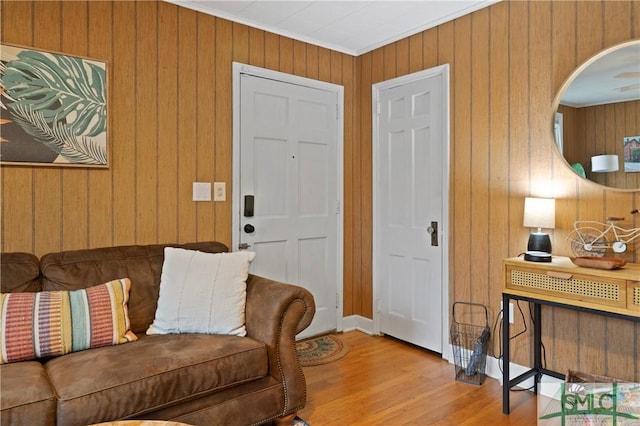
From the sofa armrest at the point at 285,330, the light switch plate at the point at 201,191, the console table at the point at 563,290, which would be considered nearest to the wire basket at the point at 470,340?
the console table at the point at 563,290

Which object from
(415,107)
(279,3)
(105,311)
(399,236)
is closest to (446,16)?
(415,107)

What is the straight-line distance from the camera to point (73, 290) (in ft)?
7.57

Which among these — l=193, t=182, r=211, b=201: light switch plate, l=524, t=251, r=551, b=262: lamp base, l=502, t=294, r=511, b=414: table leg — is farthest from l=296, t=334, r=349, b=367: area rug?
l=524, t=251, r=551, b=262: lamp base

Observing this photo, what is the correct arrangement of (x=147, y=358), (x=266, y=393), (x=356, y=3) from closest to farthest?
(x=147, y=358)
(x=266, y=393)
(x=356, y=3)

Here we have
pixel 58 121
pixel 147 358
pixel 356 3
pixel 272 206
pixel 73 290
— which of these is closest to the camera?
pixel 147 358

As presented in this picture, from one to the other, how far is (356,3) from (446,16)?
685mm

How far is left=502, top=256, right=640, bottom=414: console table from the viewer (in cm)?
205

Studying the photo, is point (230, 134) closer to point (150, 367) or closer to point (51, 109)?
point (51, 109)

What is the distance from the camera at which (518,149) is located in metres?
2.80

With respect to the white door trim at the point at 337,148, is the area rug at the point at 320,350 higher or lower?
lower

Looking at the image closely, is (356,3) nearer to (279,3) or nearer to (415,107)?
(279,3)

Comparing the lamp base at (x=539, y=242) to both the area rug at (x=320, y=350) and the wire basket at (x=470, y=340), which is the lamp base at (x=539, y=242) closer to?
the wire basket at (x=470, y=340)

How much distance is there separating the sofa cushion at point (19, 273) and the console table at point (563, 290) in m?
2.52

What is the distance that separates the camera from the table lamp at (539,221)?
8.20 ft
